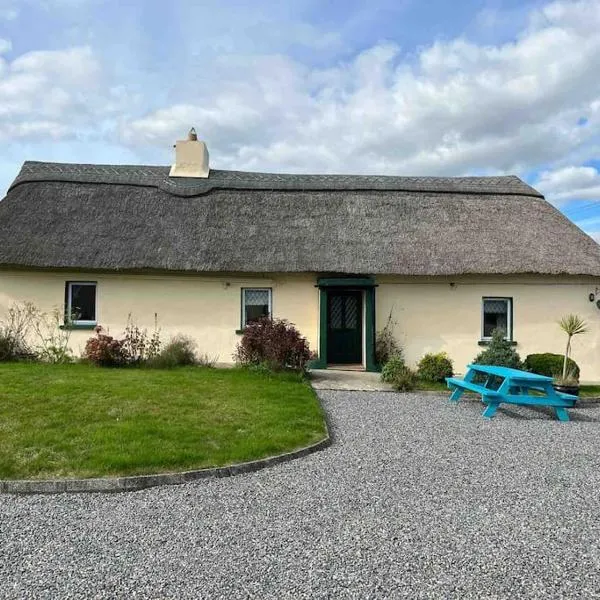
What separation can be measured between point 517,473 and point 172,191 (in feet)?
40.4

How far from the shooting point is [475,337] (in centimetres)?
1390

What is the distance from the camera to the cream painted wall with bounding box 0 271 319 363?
44.3ft

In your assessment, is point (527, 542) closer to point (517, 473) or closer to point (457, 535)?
point (457, 535)

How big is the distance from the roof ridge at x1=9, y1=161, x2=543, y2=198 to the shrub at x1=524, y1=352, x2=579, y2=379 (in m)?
5.61

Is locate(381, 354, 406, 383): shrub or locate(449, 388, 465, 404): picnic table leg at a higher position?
locate(381, 354, 406, 383): shrub

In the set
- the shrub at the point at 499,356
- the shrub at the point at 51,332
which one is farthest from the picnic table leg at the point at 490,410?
the shrub at the point at 51,332

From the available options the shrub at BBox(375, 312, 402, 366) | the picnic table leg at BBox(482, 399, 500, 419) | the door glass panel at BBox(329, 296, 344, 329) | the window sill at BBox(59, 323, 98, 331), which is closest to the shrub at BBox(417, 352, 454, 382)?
the shrub at BBox(375, 312, 402, 366)

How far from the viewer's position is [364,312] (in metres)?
13.7

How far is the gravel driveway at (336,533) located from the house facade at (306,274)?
24.6 feet

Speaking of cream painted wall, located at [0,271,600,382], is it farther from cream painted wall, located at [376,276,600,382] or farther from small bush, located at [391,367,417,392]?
small bush, located at [391,367,417,392]

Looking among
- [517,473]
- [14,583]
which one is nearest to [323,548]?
[14,583]

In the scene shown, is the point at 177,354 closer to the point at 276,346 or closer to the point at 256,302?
the point at 256,302

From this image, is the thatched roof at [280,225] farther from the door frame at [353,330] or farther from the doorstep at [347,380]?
the doorstep at [347,380]

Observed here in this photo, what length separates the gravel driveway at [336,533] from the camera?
3.30 meters
